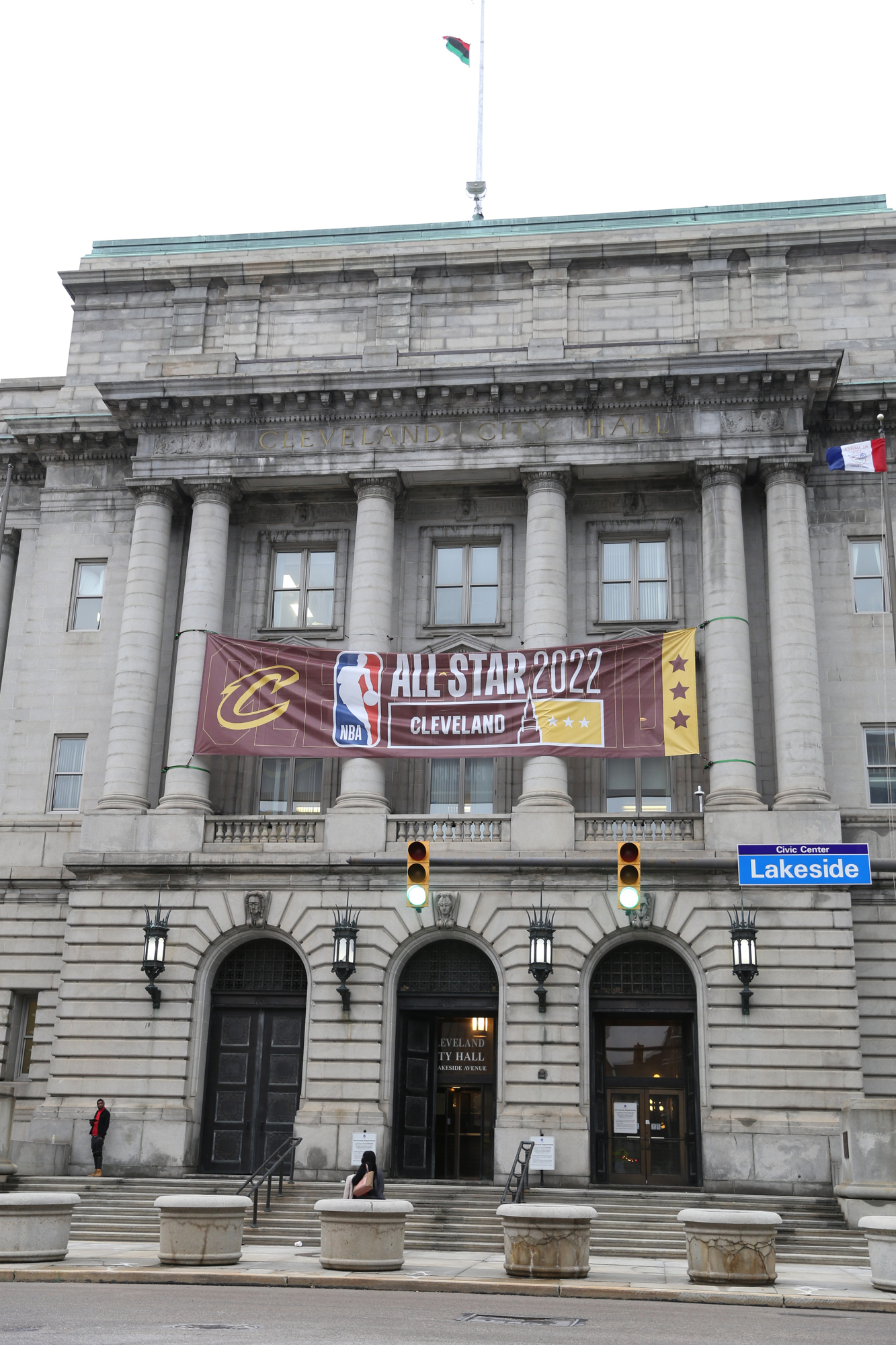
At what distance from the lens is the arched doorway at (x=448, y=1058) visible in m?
32.8

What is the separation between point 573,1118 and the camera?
3064cm

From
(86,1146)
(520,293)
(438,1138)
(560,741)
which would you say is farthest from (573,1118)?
(520,293)

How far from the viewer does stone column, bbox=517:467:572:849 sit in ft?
109

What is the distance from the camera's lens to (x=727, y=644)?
34.0 m

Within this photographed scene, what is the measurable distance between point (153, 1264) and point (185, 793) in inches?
569

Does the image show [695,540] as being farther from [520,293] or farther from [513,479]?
[520,293]

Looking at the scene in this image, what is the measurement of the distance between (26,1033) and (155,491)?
47.9ft

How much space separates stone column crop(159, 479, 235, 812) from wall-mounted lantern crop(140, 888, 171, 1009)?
2.98 metres

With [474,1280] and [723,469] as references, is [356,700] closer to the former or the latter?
[723,469]

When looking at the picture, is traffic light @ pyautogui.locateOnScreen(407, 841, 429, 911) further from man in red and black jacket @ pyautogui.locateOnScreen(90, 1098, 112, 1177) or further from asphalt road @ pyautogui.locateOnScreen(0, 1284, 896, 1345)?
man in red and black jacket @ pyautogui.locateOnScreen(90, 1098, 112, 1177)

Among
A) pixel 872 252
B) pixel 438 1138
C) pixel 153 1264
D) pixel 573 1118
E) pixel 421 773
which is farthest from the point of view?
pixel 872 252

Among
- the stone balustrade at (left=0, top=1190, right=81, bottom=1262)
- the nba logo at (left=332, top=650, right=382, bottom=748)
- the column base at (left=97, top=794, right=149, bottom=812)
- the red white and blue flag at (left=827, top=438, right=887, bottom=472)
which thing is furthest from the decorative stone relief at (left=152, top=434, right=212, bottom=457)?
the stone balustrade at (left=0, top=1190, right=81, bottom=1262)

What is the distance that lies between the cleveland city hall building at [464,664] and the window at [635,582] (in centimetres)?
9

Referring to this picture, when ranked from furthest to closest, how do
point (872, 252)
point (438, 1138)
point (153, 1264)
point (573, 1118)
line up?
point (872, 252) < point (438, 1138) < point (573, 1118) < point (153, 1264)
